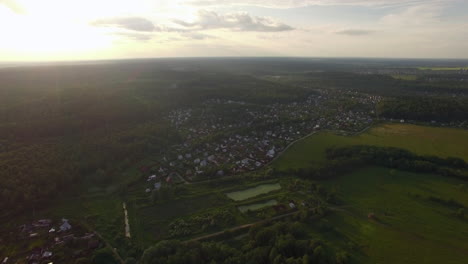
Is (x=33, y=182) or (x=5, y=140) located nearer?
(x=33, y=182)

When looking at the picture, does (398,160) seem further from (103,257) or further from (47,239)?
(47,239)

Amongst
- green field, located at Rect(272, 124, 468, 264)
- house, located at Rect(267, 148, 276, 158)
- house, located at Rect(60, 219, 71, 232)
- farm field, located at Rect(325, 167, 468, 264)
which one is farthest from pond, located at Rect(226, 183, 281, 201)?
house, located at Rect(60, 219, 71, 232)

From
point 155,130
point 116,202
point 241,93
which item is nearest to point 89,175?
point 116,202

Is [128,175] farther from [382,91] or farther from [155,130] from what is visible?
[382,91]

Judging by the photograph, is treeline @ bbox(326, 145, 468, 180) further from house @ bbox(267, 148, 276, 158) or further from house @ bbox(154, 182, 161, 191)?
house @ bbox(154, 182, 161, 191)

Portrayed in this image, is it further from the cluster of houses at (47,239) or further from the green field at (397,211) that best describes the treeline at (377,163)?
the cluster of houses at (47,239)

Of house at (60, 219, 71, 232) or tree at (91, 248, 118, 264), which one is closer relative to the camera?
tree at (91, 248, 118, 264)
